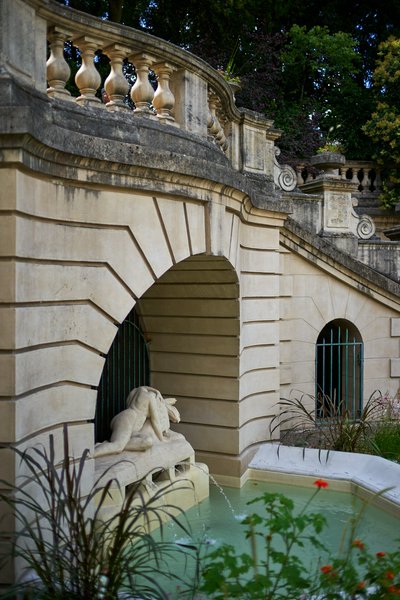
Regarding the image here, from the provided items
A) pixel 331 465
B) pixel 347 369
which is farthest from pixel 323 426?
pixel 331 465

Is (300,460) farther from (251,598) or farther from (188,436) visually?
(251,598)

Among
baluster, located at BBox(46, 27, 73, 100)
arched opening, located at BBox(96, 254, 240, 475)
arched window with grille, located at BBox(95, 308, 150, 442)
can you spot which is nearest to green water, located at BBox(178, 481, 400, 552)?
arched opening, located at BBox(96, 254, 240, 475)

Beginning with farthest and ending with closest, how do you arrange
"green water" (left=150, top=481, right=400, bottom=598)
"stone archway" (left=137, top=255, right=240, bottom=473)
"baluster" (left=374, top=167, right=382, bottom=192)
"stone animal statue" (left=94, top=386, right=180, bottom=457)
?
"baluster" (left=374, top=167, right=382, bottom=192), "stone archway" (left=137, top=255, right=240, bottom=473), "stone animal statue" (left=94, top=386, right=180, bottom=457), "green water" (left=150, top=481, right=400, bottom=598)

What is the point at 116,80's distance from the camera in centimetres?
605

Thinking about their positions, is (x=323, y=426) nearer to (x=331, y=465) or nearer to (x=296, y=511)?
(x=331, y=465)

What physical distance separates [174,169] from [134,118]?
55cm

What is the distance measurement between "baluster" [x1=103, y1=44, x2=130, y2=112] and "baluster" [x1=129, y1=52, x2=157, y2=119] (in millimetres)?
162

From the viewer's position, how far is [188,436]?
8.91 m

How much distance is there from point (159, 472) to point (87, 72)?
152 inches

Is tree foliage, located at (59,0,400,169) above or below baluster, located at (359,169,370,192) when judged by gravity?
above

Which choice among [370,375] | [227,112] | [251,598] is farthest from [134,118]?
[370,375]

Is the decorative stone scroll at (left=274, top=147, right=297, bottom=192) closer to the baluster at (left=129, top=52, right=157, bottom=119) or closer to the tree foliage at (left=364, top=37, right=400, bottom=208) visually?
the tree foliage at (left=364, top=37, right=400, bottom=208)

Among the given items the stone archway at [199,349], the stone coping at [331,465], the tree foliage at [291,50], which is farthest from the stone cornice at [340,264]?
the tree foliage at [291,50]

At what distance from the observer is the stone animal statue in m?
6.88
